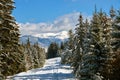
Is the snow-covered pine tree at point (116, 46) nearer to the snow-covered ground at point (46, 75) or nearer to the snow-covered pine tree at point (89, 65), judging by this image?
the snow-covered pine tree at point (89, 65)

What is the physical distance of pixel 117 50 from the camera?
114 ft

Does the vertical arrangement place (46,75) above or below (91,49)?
below

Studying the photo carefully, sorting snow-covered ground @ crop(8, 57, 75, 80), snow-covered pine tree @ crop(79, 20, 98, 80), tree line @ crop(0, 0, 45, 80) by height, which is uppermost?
tree line @ crop(0, 0, 45, 80)

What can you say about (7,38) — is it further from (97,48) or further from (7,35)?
(97,48)

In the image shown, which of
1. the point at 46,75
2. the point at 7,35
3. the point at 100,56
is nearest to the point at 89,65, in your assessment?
the point at 100,56

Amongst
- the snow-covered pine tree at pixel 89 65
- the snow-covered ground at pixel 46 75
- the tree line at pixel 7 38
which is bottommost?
the snow-covered ground at pixel 46 75

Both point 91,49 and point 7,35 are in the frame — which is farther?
point 91,49

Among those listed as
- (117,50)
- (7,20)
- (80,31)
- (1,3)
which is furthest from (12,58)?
(80,31)

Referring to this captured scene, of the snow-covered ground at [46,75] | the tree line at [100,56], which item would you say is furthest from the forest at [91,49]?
the snow-covered ground at [46,75]

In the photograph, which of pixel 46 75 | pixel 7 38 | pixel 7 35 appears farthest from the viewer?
pixel 46 75

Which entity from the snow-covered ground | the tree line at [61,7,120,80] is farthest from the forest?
the snow-covered ground

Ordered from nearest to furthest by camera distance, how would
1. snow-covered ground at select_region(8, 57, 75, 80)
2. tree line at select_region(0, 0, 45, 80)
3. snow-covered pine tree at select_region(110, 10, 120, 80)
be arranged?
tree line at select_region(0, 0, 45, 80)
snow-covered pine tree at select_region(110, 10, 120, 80)
snow-covered ground at select_region(8, 57, 75, 80)

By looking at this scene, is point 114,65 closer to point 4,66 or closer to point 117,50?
point 117,50

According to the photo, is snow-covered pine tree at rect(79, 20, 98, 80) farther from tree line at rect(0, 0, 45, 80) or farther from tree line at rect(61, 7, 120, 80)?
tree line at rect(0, 0, 45, 80)
